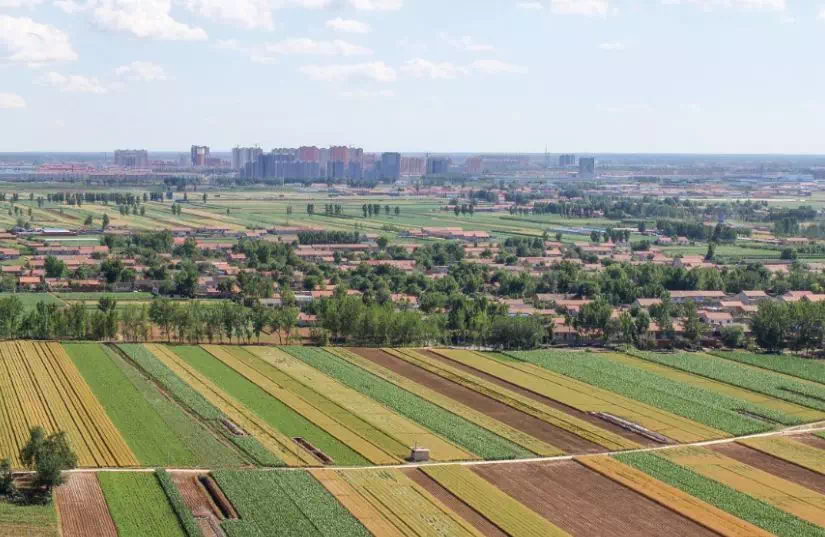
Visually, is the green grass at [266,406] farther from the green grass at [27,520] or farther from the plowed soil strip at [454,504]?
the green grass at [27,520]

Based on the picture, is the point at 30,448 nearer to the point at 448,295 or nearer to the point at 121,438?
the point at 121,438

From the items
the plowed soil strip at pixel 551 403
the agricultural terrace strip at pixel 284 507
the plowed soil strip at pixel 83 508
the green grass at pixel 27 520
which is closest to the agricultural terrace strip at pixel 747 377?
the plowed soil strip at pixel 551 403

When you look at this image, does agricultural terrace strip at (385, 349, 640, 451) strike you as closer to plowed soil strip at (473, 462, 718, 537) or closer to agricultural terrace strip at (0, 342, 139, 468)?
plowed soil strip at (473, 462, 718, 537)

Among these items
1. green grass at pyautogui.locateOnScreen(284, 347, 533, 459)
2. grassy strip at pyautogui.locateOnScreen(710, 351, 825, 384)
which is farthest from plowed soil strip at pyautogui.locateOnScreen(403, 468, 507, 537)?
grassy strip at pyautogui.locateOnScreen(710, 351, 825, 384)

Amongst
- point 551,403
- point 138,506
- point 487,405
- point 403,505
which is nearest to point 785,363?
point 551,403

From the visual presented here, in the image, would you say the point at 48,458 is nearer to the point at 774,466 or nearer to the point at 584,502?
the point at 584,502

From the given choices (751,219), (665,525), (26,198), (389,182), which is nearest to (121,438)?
(665,525)
